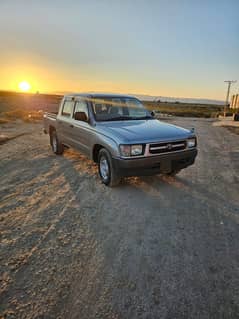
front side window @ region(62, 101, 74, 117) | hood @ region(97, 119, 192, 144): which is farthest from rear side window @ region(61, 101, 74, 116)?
hood @ region(97, 119, 192, 144)

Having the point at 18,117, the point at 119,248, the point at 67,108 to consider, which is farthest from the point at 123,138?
the point at 18,117

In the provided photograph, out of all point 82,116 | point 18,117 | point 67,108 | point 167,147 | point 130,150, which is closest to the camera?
point 130,150

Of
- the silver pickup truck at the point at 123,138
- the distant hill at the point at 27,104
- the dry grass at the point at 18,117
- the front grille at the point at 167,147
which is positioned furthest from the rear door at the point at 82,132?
the distant hill at the point at 27,104

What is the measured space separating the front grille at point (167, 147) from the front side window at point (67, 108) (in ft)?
9.61

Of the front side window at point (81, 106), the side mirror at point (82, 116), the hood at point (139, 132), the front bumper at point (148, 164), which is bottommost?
the front bumper at point (148, 164)

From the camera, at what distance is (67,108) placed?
6.20m

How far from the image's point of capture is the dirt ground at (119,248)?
2002mm

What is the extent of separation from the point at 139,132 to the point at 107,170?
1.03 metres

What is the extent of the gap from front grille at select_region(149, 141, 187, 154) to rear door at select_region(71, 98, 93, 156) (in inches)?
60.7

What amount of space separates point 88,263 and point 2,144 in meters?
7.82

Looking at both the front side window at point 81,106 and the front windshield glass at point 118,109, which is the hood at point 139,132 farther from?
the front side window at point 81,106

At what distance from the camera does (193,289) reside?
2156 millimetres

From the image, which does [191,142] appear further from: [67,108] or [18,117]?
[18,117]

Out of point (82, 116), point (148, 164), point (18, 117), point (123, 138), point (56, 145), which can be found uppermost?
point (82, 116)
